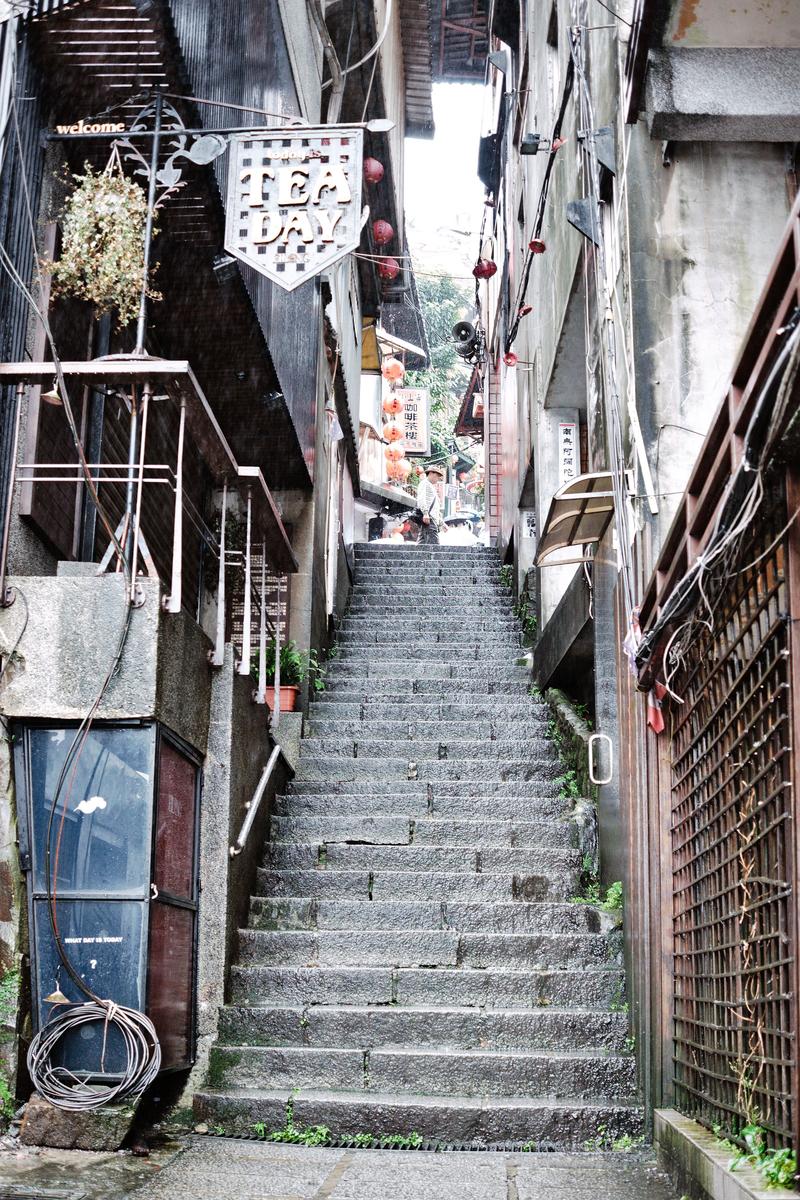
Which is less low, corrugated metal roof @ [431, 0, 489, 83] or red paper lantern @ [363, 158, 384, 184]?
corrugated metal roof @ [431, 0, 489, 83]

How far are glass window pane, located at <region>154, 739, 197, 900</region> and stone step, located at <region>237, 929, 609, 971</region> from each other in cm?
94

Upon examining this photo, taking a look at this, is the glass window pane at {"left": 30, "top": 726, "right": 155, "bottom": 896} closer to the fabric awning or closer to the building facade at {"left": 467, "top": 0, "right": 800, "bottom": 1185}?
the building facade at {"left": 467, "top": 0, "right": 800, "bottom": 1185}

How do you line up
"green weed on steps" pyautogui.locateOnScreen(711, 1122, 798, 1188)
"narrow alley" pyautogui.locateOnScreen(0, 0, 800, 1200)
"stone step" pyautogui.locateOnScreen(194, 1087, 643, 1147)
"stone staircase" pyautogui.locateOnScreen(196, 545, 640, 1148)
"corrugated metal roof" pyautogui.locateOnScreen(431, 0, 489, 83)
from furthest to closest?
"corrugated metal roof" pyautogui.locateOnScreen(431, 0, 489, 83), "stone staircase" pyautogui.locateOnScreen(196, 545, 640, 1148), "stone step" pyautogui.locateOnScreen(194, 1087, 643, 1147), "narrow alley" pyautogui.locateOnScreen(0, 0, 800, 1200), "green weed on steps" pyautogui.locateOnScreen(711, 1122, 798, 1188)

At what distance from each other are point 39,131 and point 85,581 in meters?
2.85

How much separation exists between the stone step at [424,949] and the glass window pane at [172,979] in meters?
0.83

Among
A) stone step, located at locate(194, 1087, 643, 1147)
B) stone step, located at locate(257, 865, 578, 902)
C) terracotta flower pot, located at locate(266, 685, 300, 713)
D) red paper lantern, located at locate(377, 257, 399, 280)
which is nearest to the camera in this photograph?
stone step, located at locate(194, 1087, 643, 1147)

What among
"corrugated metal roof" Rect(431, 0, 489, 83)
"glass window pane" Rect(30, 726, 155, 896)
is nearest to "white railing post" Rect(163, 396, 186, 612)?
"glass window pane" Rect(30, 726, 155, 896)

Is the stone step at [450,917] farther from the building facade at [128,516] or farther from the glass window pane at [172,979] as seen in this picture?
the glass window pane at [172,979]

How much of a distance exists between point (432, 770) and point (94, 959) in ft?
15.1

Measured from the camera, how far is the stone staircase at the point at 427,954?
6.70 meters

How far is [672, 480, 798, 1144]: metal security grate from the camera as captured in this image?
13.3ft

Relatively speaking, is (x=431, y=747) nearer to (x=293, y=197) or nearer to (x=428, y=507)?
(x=293, y=197)

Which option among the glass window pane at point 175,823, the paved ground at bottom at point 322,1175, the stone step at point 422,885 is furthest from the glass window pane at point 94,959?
the stone step at point 422,885

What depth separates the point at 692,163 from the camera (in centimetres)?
746
